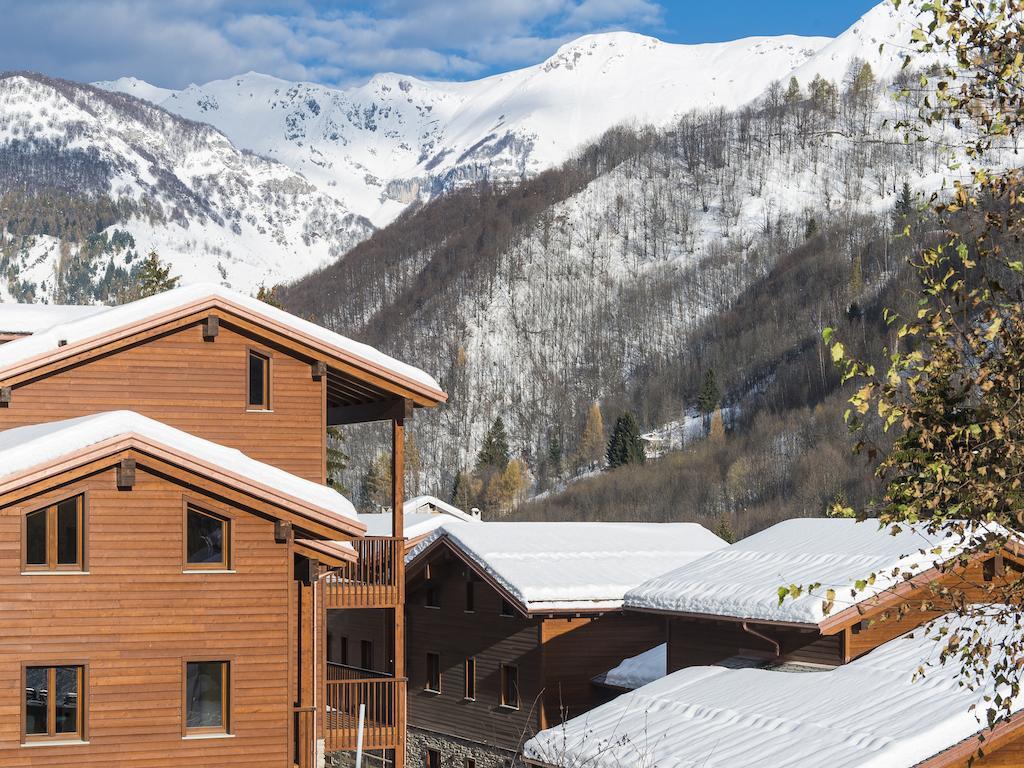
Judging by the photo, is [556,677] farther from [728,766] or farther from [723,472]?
[723,472]

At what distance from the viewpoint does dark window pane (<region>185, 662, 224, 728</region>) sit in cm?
1858

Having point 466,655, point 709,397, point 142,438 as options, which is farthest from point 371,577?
point 709,397

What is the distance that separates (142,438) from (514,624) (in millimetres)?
16414

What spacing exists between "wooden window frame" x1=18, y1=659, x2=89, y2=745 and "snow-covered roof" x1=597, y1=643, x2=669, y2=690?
1478 cm

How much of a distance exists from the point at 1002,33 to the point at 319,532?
12813 millimetres

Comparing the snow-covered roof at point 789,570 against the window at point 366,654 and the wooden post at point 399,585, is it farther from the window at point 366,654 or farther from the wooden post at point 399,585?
the window at point 366,654

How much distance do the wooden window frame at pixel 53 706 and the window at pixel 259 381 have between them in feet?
20.0

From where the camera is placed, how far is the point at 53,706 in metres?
18.0

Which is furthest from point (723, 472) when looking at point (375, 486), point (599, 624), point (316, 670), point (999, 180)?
point (999, 180)

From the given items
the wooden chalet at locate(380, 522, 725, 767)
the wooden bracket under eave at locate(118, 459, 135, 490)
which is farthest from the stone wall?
the wooden bracket under eave at locate(118, 459, 135, 490)

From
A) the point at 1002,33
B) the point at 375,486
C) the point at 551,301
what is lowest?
the point at 375,486

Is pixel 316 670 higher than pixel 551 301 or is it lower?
lower

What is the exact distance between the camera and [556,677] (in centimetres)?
3164

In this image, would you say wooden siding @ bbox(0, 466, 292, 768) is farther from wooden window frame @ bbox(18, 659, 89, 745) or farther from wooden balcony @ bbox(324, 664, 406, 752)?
wooden balcony @ bbox(324, 664, 406, 752)
